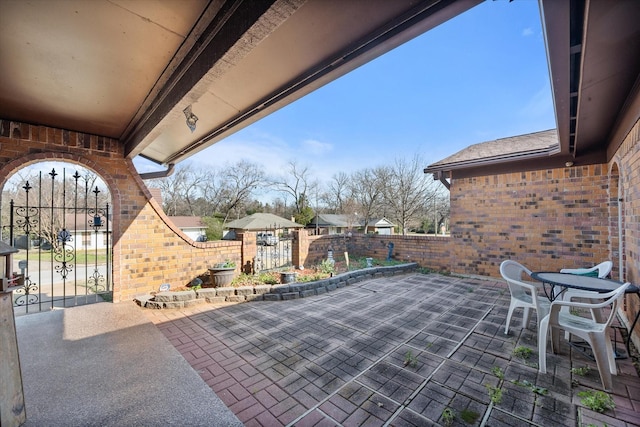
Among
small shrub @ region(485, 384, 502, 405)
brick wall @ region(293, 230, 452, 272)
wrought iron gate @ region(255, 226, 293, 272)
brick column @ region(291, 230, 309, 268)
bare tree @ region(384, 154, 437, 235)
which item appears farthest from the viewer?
bare tree @ region(384, 154, 437, 235)

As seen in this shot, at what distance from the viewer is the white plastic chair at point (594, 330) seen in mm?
2441

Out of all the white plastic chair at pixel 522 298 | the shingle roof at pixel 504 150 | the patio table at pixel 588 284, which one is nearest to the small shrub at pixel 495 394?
the white plastic chair at pixel 522 298

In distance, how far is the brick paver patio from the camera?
83.4 inches

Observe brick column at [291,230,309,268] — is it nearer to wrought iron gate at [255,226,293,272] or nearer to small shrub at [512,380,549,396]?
wrought iron gate at [255,226,293,272]

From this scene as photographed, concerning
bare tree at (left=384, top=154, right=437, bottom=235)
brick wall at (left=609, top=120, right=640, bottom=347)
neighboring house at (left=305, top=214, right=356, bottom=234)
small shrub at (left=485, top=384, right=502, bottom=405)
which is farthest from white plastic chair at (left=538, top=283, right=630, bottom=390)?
neighboring house at (left=305, top=214, right=356, bottom=234)

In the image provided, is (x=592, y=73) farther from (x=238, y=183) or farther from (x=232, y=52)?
(x=238, y=183)

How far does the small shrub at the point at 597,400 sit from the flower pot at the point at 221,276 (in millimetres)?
5431

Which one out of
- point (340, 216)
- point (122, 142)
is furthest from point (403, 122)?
point (122, 142)

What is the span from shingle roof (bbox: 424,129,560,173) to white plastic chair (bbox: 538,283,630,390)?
156 inches

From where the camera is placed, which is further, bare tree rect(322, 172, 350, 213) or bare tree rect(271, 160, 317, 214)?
bare tree rect(271, 160, 317, 214)

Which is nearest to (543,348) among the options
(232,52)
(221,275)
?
(232,52)

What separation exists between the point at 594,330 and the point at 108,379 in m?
4.86

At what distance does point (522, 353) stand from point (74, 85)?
20.2 feet

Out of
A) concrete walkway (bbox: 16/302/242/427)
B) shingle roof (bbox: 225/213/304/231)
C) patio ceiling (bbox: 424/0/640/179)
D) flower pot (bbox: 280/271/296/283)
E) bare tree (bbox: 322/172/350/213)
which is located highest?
bare tree (bbox: 322/172/350/213)
